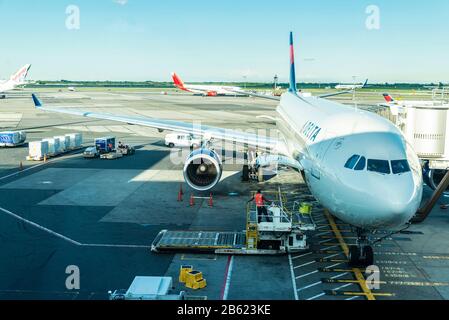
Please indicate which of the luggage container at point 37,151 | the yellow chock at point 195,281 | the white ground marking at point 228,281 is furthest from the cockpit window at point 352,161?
the luggage container at point 37,151

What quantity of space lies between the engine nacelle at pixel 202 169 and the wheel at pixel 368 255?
11.2m

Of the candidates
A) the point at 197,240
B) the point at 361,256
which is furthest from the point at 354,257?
the point at 197,240

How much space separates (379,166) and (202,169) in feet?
45.5

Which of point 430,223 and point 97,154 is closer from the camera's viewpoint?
point 430,223

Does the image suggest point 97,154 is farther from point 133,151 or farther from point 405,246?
point 405,246

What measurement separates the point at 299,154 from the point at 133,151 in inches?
1019

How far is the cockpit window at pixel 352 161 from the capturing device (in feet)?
49.3

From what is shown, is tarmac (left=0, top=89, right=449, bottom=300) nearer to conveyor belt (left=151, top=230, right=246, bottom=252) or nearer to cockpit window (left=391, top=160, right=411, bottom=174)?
conveyor belt (left=151, top=230, right=246, bottom=252)

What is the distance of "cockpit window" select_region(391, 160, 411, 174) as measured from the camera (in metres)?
14.4

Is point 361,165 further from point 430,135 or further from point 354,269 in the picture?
point 430,135

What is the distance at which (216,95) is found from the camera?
18050 centimetres

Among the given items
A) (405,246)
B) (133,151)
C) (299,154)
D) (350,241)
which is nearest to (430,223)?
(405,246)

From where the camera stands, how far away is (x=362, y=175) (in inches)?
571
